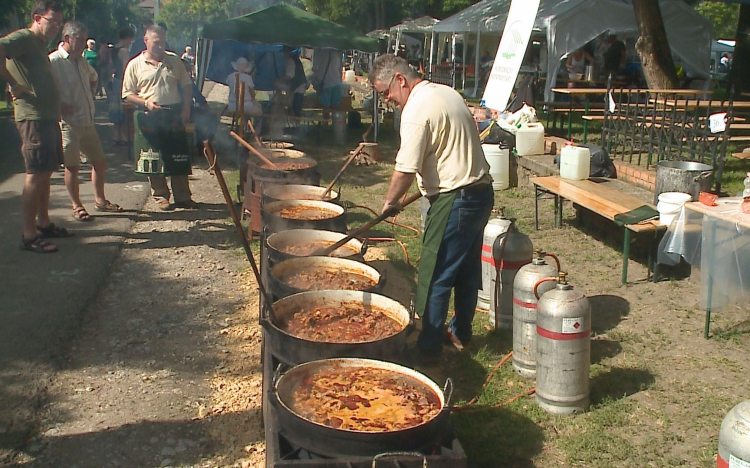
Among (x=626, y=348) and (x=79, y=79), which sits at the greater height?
(x=79, y=79)

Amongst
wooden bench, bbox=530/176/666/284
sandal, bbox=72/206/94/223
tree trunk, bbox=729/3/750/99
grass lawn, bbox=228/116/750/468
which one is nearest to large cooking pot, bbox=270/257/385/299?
grass lawn, bbox=228/116/750/468

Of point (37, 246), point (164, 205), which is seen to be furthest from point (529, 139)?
point (37, 246)

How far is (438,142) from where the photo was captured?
4.37m

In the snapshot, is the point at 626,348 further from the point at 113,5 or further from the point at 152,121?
the point at 113,5

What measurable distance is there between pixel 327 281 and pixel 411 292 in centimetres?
199

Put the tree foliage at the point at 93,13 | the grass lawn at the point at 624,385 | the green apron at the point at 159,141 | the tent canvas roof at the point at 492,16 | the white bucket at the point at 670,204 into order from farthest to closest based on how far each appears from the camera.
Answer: the tree foliage at the point at 93,13
the tent canvas roof at the point at 492,16
the green apron at the point at 159,141
the white bucket at the point at 670,204
the grass lawn at the point at 624,385

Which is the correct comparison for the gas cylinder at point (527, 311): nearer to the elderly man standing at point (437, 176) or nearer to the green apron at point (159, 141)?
the elderly man standing at point (437, 176)

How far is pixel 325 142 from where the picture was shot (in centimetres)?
1550

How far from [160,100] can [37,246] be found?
7.36 feet

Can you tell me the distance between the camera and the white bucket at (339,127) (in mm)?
15094

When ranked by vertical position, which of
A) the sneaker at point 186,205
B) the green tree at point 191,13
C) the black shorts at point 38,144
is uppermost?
the green tree at point 191,13

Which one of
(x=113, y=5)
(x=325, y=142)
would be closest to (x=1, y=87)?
(x=325, y=142)

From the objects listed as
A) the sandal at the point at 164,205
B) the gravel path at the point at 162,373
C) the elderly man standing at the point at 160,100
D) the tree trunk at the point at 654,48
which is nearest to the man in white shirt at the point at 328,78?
the tree trunk at the point at 654,48

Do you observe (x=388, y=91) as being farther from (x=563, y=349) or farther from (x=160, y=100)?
(x=160, y=100)
